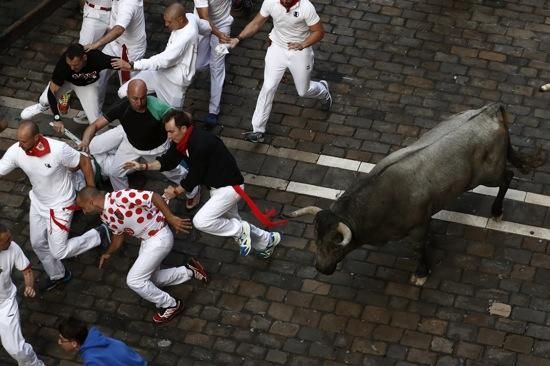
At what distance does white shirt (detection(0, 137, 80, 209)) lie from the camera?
12.5 meters

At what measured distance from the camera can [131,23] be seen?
14883 mm

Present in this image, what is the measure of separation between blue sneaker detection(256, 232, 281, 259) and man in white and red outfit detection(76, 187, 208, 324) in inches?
43.0

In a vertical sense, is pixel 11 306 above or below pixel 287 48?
below

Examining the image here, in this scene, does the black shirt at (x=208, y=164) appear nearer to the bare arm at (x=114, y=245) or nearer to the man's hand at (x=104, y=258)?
the bare arm at (x=114, y=245)

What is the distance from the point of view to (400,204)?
12219 millimetres

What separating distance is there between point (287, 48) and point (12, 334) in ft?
17.1

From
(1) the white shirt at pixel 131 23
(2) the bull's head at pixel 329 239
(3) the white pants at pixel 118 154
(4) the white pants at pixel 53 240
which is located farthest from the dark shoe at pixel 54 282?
(1) the white shirt at pixel 131 23

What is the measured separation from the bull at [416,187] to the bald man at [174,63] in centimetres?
303

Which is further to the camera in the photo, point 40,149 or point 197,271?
point 197,271

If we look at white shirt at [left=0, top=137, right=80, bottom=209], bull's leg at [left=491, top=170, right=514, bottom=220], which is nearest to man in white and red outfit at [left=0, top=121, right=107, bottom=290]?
white shirt at [left=0, top=137, right=80, bottom=209]

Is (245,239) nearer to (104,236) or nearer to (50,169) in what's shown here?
(104,236)

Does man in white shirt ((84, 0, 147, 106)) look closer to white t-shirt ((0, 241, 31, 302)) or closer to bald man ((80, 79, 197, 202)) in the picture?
bald man ((80, 79, 197, 202))

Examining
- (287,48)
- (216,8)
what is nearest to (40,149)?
(287,48)

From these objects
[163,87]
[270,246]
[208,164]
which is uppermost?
[208,164]
